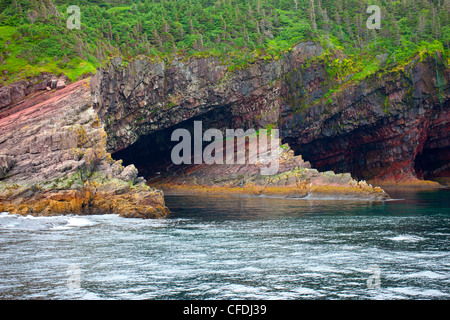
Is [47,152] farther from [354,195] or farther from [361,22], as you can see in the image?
[361,22]

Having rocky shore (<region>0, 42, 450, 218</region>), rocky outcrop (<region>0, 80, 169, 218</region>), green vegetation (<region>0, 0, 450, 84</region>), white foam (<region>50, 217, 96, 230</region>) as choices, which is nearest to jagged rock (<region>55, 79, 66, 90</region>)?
rocky shore (<region>0, 42, 450, 218</region>)

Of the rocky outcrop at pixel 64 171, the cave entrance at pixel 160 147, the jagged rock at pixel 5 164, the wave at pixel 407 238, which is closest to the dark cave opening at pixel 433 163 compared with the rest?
the cave entrance at pixel 160 147

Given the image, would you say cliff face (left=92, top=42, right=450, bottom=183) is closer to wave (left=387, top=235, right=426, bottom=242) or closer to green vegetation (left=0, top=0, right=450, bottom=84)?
green vegetation (left=0, top=0, right=450, bottom=84)

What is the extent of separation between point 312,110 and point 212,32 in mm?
29338

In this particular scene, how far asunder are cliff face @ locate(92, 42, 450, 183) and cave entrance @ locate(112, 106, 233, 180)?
0.71 ft

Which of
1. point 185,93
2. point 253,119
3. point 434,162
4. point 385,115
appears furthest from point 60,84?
point 434,162

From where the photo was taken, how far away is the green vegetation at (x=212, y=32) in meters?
78.1

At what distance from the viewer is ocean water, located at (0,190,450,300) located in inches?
839

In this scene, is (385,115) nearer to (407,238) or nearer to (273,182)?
(273,182)

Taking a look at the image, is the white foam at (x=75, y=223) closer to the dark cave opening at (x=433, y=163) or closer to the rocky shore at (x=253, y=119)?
the rocky shore at (x=253, y=119)

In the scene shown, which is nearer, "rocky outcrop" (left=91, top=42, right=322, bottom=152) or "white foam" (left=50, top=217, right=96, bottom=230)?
"white foam" (left=50, top=217, right=96, bottom=230)

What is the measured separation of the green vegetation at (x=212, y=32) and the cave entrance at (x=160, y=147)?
12.0 meters

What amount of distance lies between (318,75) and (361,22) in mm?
31029

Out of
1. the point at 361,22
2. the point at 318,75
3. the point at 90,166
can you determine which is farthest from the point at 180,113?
the point at 361,22
